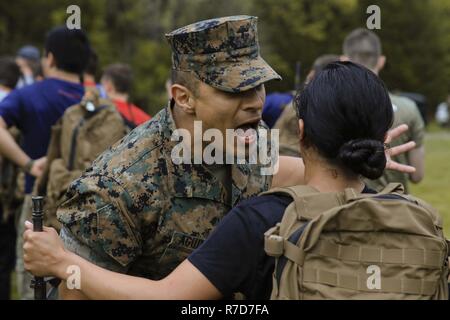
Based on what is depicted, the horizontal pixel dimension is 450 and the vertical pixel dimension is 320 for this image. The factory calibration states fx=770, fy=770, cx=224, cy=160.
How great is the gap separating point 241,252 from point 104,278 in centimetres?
43

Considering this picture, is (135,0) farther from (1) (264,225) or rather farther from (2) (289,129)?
(1) (264,225)

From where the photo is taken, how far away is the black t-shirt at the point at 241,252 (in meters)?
2.12

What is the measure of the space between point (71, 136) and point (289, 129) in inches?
53.5

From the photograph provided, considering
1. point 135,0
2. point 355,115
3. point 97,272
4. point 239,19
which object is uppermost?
point 135,0

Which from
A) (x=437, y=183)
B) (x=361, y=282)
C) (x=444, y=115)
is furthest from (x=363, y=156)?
(x=444, y=115)

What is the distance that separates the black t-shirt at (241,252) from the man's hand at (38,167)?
123 inches

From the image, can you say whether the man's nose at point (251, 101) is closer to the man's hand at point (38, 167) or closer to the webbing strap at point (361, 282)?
the webbing strap at point (361, 282)

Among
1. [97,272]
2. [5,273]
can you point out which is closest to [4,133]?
[5,273]

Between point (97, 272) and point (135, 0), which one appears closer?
point (97, 272)

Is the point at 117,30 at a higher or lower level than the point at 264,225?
higher

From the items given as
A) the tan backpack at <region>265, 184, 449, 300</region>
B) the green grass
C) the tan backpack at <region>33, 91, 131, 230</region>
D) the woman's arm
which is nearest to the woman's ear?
the tan backpack at <region>265, 184, 449, 300</region>

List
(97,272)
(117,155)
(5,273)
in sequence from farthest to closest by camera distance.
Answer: (5,273) < (117,155) < (97,272)

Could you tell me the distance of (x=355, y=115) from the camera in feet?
6.98

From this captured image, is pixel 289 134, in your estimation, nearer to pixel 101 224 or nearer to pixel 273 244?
pixel 101 224
